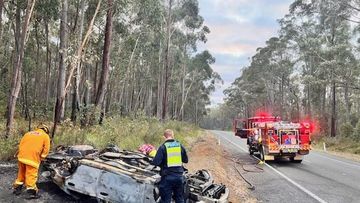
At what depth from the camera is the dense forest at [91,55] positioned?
68.8 feet

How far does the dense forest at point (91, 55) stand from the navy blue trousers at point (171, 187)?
7.53m

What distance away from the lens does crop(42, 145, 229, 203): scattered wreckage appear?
8.55 m

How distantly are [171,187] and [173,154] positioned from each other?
2.00ft

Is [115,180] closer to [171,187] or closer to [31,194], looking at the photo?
[171,187]

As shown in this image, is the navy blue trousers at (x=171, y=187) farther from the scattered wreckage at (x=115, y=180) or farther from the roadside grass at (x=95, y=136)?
the roadside grass at (x=95, y=136)

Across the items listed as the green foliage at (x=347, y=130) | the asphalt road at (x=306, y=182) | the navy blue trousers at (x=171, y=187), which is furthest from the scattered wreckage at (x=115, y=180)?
the green foliage at (x=347, y=130)

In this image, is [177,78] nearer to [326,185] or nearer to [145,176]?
[326,185]

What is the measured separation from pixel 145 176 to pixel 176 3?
39.2 metres

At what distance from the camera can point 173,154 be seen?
27.4 feet

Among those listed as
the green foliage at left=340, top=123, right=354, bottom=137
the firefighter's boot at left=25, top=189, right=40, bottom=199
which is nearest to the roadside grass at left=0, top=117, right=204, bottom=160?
the firefighter's boot at left=25, top=189, right=40, bottom=199

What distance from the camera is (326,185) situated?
1409cm

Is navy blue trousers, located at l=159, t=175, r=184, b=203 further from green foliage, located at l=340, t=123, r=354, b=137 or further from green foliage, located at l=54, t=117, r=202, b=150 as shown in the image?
green foliage, located at l=340, t=123, r=354, b=137

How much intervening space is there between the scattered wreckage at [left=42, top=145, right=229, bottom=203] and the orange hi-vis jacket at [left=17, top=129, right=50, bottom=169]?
551 mm

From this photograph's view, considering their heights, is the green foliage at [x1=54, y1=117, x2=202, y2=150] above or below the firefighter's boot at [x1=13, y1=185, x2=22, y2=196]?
above
